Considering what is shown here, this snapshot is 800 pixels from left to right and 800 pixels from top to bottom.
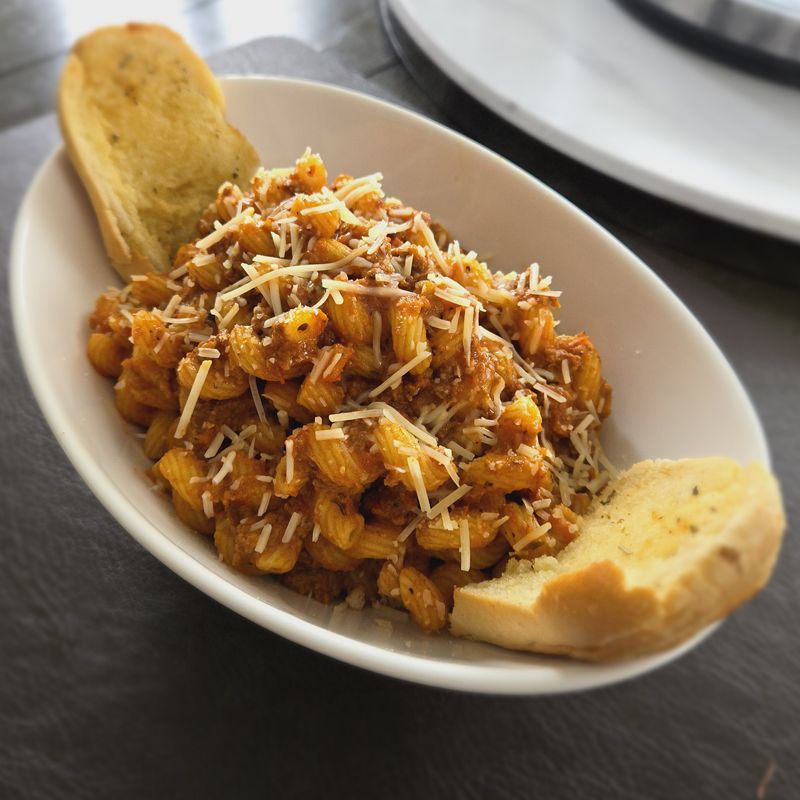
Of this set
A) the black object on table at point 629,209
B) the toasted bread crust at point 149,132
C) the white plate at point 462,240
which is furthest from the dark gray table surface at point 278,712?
the black object on table at point 629,209

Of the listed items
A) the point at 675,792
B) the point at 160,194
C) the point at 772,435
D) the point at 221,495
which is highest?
the point at 160,194

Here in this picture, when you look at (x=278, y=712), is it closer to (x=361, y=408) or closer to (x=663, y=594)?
(x=361, y=408)

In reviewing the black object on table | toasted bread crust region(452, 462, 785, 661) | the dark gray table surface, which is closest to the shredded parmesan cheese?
the dark gray table surface

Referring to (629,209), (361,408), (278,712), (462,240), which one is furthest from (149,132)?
(629,209)

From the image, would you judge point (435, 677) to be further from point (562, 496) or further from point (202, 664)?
point (202, 664)

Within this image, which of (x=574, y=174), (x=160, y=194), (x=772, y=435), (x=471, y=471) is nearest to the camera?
(x=471, y=471)

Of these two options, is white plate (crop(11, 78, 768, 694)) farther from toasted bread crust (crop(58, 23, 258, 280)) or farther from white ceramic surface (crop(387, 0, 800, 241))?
white ceramic surface (crop(387, 0, 800, 241))

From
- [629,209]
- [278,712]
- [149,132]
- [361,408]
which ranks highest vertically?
[149,132]

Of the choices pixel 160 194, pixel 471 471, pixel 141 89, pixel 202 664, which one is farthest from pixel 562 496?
pixel 141 89
